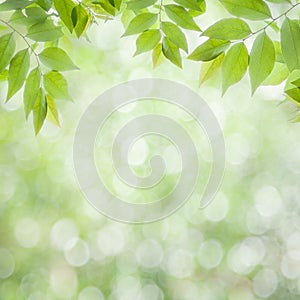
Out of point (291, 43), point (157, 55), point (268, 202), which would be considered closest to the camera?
point (291, 43)

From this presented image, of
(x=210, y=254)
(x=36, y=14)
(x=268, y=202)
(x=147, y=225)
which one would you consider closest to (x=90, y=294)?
(x=147, y=225)

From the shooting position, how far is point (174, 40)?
44 cm

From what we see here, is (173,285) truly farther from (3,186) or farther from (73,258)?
(3,186)

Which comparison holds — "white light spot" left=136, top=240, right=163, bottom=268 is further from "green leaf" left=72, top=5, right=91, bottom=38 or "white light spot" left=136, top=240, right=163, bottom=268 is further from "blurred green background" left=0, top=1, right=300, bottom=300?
"green leaf" left=72, top=5, right=91, bottom=38

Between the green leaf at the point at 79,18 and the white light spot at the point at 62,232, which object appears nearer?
the green leaf at the point at 79,18

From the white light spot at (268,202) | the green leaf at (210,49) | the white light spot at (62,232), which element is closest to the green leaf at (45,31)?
the green leaf at (210,49)

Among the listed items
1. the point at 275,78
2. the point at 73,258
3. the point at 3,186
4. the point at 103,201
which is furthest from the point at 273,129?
the point at 275,78

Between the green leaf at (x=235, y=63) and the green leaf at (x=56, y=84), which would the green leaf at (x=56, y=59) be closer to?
the green leaf at (x=56, y=84)

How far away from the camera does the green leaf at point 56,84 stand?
0.46m

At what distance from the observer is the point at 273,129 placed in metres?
2.88

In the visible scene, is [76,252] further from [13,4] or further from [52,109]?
[13,4]

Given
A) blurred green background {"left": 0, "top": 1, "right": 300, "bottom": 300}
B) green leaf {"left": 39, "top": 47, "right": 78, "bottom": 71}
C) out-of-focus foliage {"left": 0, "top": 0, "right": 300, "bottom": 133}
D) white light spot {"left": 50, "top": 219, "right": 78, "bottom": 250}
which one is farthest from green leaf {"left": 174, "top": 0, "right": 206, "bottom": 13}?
white light spot {"left": 50, "top": 219, "right": 78, "bottom": 250}

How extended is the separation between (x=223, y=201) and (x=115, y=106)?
0.76 metres

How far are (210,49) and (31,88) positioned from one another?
141 millimetres
